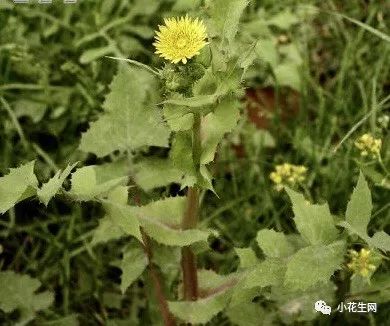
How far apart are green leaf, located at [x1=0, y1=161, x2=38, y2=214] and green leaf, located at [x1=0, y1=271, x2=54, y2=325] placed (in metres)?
0.52

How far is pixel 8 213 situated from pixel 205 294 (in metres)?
0.73

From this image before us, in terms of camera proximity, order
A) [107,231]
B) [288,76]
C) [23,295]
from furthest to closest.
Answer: [288,76] < [23,295] < [107,231]

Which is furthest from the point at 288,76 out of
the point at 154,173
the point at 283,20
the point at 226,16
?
the point at 226,16

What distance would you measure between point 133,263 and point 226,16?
616 mm

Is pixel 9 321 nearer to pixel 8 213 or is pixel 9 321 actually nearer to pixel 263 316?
pixel 8 213

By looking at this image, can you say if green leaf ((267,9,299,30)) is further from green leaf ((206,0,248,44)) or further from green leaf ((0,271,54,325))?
green leaf ((0,271,54,325))

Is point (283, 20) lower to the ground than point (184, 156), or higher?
higher

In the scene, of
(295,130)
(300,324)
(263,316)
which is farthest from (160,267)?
(295,130)

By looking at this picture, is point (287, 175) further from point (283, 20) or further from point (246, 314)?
point (283, 20)

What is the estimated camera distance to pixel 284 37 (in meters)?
2.39

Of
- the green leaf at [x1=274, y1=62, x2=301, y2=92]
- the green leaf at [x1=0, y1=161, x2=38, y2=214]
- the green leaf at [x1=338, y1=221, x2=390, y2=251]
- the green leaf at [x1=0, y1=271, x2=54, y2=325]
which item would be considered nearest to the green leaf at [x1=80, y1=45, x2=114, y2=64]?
the green leaf at [x1=274, y1=62, x2=301, y2=92]

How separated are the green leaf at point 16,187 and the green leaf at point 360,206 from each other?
24.2 inches

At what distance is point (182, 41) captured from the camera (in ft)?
3.86

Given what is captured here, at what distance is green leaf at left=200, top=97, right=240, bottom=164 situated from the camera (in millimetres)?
1268
